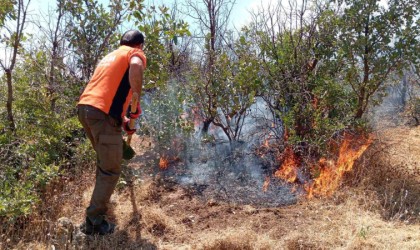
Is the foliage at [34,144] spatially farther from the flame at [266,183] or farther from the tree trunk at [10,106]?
the flame at [266,183]

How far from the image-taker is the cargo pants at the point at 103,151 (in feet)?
11.6

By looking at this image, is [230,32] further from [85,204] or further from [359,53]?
[85,204]

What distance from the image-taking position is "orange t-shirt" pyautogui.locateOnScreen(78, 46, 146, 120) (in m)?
3.49

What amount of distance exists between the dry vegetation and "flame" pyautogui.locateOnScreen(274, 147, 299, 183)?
494 mm

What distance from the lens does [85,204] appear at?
429 centimetres

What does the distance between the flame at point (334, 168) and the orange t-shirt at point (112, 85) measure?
2.56m

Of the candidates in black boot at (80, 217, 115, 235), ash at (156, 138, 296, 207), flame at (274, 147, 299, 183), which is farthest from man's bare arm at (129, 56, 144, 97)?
flame at (274, 147, 299, 183)

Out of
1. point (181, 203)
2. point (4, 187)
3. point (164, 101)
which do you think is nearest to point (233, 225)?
point (181, 203)

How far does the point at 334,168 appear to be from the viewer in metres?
4.76

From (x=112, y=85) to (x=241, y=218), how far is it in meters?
2.01

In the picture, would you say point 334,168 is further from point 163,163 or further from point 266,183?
point 163,163

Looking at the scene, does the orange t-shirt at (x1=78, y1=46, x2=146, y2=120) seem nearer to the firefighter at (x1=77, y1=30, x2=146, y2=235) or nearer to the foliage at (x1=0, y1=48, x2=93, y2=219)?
the firefighter at (x1=77, y1=30, x2=146, y2=235)

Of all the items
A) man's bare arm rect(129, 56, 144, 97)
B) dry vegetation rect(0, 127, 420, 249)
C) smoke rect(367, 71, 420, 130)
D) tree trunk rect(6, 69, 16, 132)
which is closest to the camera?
man's bare arm rect(129, 56, 144, 97)

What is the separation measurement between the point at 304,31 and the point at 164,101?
2591 mm
